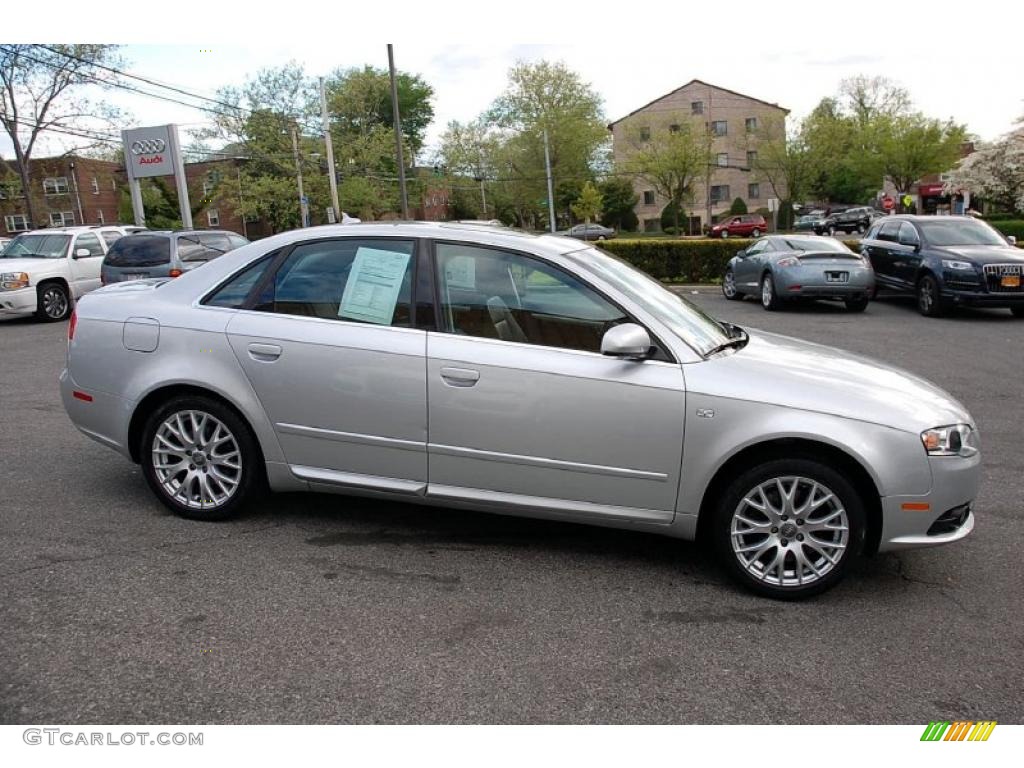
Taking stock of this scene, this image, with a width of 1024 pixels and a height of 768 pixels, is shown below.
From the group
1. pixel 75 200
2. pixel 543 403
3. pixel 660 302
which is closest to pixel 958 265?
pixel 660 302

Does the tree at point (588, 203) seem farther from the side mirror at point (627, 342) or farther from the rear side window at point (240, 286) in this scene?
the side mirror at point (627, 342)

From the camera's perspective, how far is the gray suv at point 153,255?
14.1 m

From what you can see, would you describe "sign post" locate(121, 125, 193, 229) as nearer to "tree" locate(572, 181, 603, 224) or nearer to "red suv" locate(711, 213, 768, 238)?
"red suv" locate(711, 213, 768, 238)

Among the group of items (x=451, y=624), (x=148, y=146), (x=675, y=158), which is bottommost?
(x=451, y=624)

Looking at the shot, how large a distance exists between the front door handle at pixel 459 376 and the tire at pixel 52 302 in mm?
13743

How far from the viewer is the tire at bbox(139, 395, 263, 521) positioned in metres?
4.44

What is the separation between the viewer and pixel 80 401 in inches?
187

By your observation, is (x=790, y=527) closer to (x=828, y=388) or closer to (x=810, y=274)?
(x=828, y=388)

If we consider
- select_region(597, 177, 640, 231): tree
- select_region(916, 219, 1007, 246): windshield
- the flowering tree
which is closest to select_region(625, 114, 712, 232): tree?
select_region(597, 177, 640, 231): tree

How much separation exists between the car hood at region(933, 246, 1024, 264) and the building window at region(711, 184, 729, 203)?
2472 inches

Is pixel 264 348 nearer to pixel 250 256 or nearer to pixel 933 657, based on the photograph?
pixel 250 256

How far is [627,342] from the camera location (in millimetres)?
3762

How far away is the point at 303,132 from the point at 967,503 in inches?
2125

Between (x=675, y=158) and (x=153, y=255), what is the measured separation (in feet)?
170
